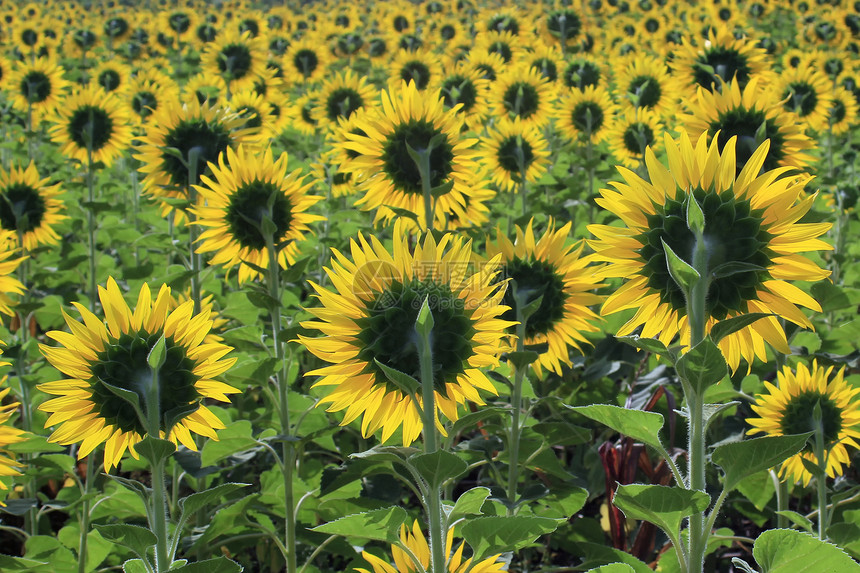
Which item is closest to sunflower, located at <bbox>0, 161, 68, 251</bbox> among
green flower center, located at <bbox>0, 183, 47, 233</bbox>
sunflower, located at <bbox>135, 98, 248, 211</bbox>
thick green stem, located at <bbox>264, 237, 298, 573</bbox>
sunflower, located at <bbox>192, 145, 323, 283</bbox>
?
green flower center, located at <bbox>0, 183, 47, 233</bbox>

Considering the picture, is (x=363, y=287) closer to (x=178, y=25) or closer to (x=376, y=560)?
(x=376, y=560)

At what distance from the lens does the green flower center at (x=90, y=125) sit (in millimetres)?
3838

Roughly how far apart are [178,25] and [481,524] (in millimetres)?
10837

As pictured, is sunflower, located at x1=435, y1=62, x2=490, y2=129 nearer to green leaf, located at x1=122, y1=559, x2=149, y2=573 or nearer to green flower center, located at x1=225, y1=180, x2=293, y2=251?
green flower center, located at x1=225, y1=180, x2=293, y2=251

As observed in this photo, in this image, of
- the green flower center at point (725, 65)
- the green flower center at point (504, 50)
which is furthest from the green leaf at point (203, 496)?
the green flower center at point (504, 50)

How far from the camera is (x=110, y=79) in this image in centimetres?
671

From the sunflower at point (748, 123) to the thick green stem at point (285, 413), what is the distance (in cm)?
133

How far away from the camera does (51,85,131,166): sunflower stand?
3865 millimetres

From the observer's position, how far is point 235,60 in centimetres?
621

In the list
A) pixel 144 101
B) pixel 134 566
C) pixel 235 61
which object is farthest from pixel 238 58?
pixel 134 566

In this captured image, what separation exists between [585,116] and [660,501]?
4040mm

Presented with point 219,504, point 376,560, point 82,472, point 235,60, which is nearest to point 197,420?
point 376,560

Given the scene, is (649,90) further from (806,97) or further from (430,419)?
(430,419)

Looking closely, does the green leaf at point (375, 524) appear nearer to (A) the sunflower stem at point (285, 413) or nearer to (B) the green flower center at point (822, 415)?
(A) the sunflower stem at point (285, 413)
